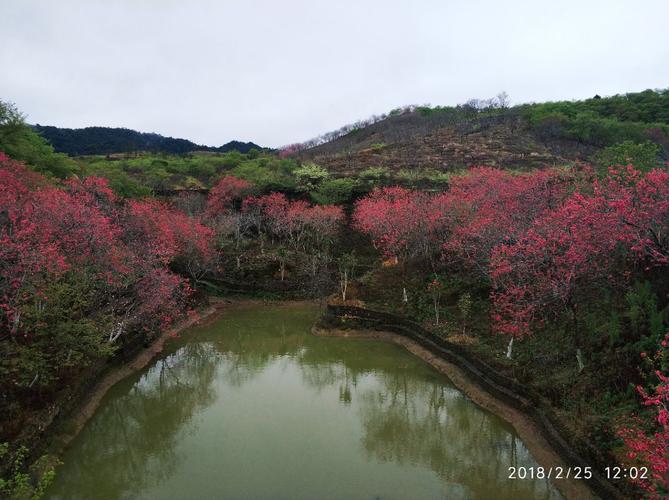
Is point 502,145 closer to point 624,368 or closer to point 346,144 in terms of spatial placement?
point 346,144

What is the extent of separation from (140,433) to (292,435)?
5660 millimetres

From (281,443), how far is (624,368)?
38.4 feet

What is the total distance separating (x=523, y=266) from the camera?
17172 millimetres

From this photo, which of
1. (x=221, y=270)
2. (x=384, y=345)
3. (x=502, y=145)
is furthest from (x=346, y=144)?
(x=384, y=345)

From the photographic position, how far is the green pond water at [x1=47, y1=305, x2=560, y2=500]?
12445 mm

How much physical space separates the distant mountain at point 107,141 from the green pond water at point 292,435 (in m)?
76.5

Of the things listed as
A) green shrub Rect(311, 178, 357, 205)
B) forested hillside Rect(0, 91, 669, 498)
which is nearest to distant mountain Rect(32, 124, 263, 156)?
forested hillside Rect(0, 91, 669, 498)

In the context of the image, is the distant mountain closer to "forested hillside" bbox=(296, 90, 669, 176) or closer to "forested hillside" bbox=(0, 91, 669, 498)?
"forested hillside" bbox=(296, 90, 669, 176)

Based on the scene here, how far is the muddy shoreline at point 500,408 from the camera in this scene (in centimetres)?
1223

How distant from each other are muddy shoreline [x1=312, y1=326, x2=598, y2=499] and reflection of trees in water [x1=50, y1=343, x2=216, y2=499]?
30.9 ft

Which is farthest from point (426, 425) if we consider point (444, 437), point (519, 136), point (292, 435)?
point (519, 136)

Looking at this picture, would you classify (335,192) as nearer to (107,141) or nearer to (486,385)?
(486,385)

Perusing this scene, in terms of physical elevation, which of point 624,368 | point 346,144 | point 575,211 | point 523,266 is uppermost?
point 346,144

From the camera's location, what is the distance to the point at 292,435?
15086 mm
